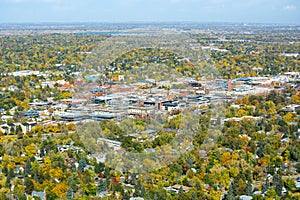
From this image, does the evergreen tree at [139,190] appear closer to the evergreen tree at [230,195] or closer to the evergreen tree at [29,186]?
the evergreen tree at [230,195]

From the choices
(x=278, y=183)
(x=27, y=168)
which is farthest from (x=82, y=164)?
(x=278, y=183)

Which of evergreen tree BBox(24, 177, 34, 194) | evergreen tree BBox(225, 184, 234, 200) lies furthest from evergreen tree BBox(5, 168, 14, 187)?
evergreen tree BBox(225, 184, 234, 200)

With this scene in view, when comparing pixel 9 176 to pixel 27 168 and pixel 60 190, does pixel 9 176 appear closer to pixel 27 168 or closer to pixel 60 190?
pixel 27 168

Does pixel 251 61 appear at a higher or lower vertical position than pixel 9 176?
lower

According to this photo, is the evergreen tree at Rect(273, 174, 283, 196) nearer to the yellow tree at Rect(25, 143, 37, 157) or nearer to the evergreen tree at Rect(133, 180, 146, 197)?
the evergreen tree at Rect(133, 180, 146, 197)

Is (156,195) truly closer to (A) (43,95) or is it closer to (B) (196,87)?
(B) (196,87)

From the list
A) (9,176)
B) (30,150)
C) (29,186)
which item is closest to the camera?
(29,186)

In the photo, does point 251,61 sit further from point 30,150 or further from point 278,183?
point 278,183

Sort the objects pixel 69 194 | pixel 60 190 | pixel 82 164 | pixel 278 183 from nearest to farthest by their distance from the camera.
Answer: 1. pixel 69 194
2. pixel 60 190
3. pixel 278 183
4. pixel 82 164

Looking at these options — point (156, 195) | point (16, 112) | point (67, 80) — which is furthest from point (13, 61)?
point (156, 195)

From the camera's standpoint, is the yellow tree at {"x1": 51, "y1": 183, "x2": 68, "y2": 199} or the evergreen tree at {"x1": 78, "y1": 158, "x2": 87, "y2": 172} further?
the evergreen tree at {"x1": 78, "y1": 158, "x2": 87, "y2": 172}

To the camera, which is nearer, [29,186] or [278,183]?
[29,186]
